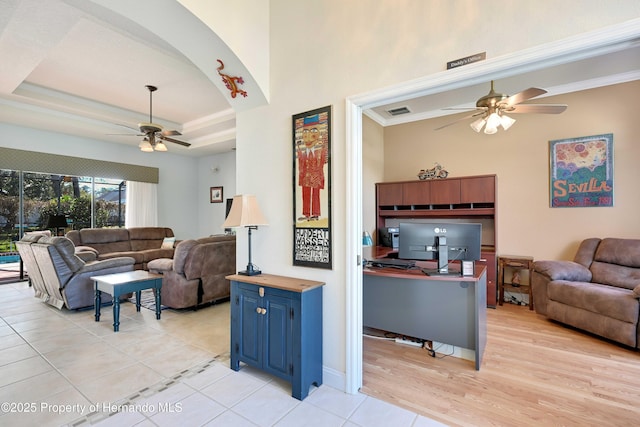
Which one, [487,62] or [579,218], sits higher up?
[487,62]

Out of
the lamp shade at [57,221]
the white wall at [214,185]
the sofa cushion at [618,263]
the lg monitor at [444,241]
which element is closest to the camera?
the lg monitor at [444,241]

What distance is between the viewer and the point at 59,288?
12.3 ft

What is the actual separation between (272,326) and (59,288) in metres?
3.39

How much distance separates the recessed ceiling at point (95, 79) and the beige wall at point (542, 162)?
405 cm

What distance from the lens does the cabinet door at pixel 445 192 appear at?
14.8ft

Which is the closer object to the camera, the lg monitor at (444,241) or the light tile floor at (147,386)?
the light tile floor at (147,386)

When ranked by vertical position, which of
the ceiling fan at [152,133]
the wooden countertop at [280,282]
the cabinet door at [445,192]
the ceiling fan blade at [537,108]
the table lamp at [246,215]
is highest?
the ceiling fan at [152,133]

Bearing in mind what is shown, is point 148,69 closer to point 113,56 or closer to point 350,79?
point 113,56

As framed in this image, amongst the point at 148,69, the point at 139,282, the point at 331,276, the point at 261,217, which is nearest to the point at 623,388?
the point at 331,276

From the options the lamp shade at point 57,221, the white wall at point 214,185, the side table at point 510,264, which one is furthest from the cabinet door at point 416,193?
the lamp shade at point 57,221

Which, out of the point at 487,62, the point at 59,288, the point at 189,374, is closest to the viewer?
the point at 487,62

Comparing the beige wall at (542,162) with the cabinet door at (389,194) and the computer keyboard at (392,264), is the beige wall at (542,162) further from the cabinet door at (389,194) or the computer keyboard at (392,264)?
the computer keyboard at (392,264)

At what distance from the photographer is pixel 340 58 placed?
2.23 meters

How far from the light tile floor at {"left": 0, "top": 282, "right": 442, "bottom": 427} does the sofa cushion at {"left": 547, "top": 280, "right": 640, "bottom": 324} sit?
2463 millimetres
